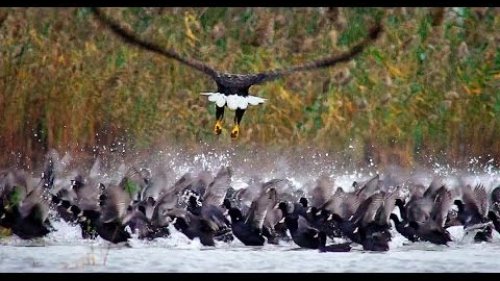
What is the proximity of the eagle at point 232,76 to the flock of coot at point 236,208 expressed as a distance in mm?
213

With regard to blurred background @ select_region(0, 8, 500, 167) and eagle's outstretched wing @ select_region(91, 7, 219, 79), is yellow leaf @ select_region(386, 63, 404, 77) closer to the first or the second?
blurred background @ select_region(0, 8, 500, 167)

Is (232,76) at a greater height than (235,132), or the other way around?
(232,76)

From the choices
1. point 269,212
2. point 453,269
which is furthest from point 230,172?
point 453,269

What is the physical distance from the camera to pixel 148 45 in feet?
13.0

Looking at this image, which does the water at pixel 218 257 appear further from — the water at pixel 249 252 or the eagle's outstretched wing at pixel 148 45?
the eagle's outstretched wing at pixel 148 45

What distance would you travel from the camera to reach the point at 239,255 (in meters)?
3.93

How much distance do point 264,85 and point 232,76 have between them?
116 mm

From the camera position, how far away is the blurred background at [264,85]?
3.93m

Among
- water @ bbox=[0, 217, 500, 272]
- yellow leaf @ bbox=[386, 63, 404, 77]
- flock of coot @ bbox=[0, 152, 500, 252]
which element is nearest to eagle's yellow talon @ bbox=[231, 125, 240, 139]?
flock of coot @ bbox=[0, 152, 500, 252]

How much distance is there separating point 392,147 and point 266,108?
46 centimetres

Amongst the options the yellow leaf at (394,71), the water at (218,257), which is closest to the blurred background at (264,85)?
the yellow leaf at (394,71)

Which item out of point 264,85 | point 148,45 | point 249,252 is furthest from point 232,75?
point 249,252

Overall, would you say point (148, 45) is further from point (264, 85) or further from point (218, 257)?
point (218, 257)

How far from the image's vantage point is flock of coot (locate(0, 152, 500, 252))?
3957 millimetres
